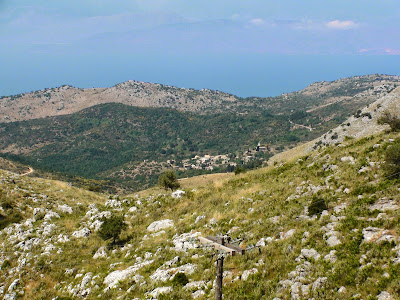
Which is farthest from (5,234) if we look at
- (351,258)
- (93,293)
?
(351,258)

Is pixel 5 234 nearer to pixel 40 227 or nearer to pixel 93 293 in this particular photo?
pixel 40 227

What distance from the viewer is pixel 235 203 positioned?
22859mm

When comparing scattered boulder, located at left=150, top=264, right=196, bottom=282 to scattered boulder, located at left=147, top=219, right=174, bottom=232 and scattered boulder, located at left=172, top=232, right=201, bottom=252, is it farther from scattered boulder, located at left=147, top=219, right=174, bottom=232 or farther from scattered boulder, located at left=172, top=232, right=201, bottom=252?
scattered boulder, located at left=147, top=219, right=174, bottom=232

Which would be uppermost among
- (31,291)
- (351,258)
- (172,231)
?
(351,258)

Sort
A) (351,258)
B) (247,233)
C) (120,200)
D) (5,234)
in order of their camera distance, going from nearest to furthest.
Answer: (351,258)
(247,233)
(5,234)
(120,200)

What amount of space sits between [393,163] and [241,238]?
1055 centimetres

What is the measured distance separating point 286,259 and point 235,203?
31.3 feet

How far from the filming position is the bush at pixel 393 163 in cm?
1664

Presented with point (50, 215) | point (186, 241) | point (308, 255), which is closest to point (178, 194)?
point (186, 241)

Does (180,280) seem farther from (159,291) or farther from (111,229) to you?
(111,229)

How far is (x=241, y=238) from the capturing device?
1709cm

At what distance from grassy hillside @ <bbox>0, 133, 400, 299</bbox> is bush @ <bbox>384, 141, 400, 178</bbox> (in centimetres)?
43

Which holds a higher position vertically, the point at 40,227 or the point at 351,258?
the point at 351,258

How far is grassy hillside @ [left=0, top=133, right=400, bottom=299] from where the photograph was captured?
11.9m
